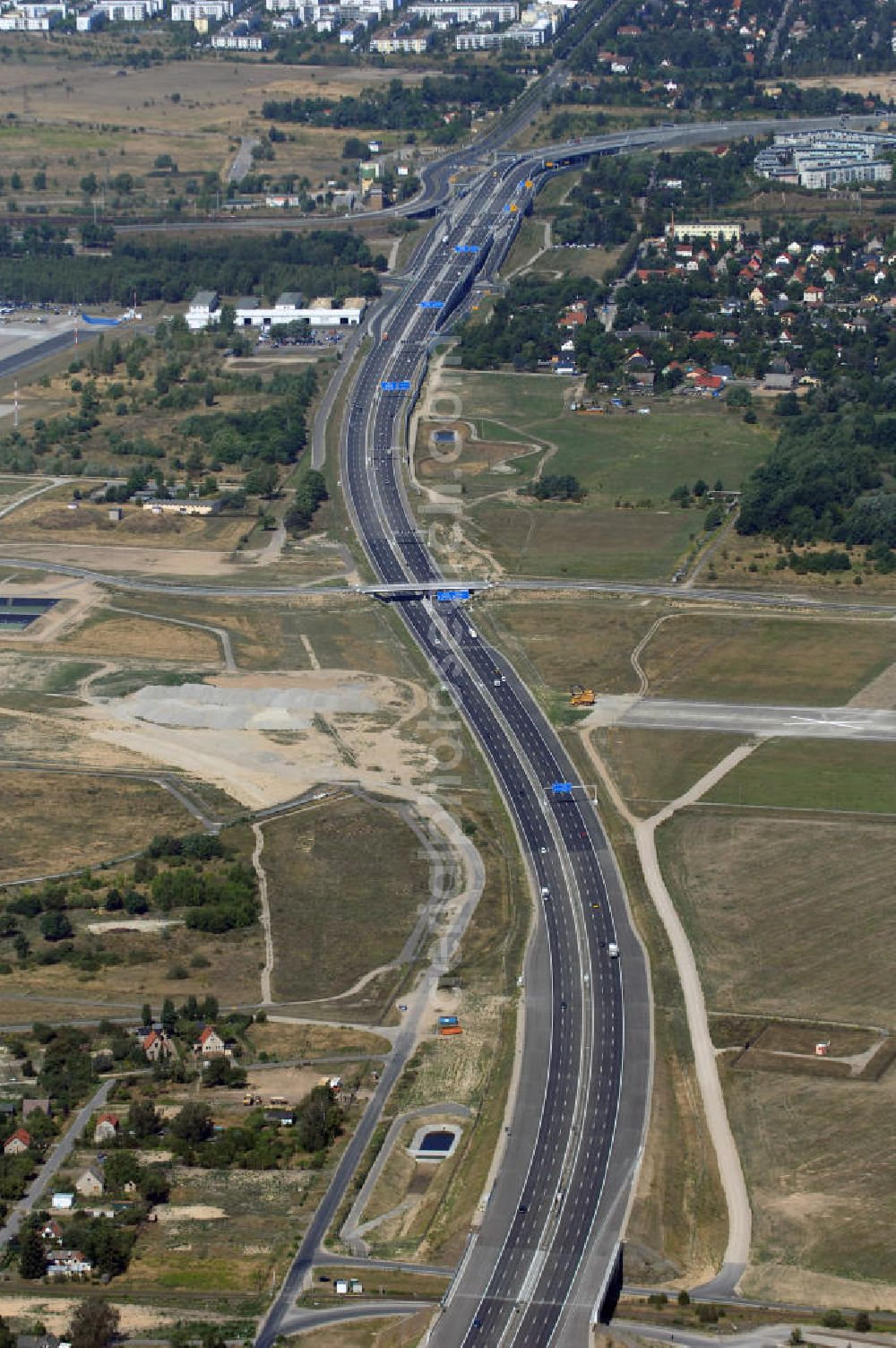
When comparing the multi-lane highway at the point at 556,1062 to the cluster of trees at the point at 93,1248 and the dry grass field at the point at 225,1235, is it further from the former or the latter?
the cluster of trees at the point at 93,1248

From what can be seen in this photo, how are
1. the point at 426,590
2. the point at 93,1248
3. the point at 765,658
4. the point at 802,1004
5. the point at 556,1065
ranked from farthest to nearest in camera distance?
the point at 426,590 < the point at 765,658 < the point at 802,1004 < the point at 556,1065 < the point at 93,1248

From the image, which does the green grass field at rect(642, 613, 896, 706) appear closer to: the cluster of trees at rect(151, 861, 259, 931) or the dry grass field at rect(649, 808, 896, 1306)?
the dry grass field at rect(649, 808, 896, 1306)

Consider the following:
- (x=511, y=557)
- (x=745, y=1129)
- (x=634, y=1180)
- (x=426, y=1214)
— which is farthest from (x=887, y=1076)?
(x=511, y=557)

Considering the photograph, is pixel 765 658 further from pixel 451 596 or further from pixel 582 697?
pixel 451 596

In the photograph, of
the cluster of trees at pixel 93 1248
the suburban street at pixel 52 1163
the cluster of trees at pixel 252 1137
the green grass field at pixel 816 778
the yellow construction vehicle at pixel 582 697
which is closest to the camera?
the cluster of trees at pixel 93 1248

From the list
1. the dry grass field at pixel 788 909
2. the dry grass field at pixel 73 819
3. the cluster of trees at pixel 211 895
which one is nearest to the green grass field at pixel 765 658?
the dry grass field at pixel 788 909

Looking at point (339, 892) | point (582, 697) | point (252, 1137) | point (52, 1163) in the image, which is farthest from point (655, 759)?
point (52, 1163)

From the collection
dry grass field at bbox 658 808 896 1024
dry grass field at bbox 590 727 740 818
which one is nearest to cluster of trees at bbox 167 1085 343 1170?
dry grass field at bbox 658 808 896 1024

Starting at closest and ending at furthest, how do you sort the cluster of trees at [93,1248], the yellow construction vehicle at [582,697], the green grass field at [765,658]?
1. the cluster of trees at [93,1248]
2. the yellow construction vehicle at [582,697]
3. the green grass field at [765,658]
